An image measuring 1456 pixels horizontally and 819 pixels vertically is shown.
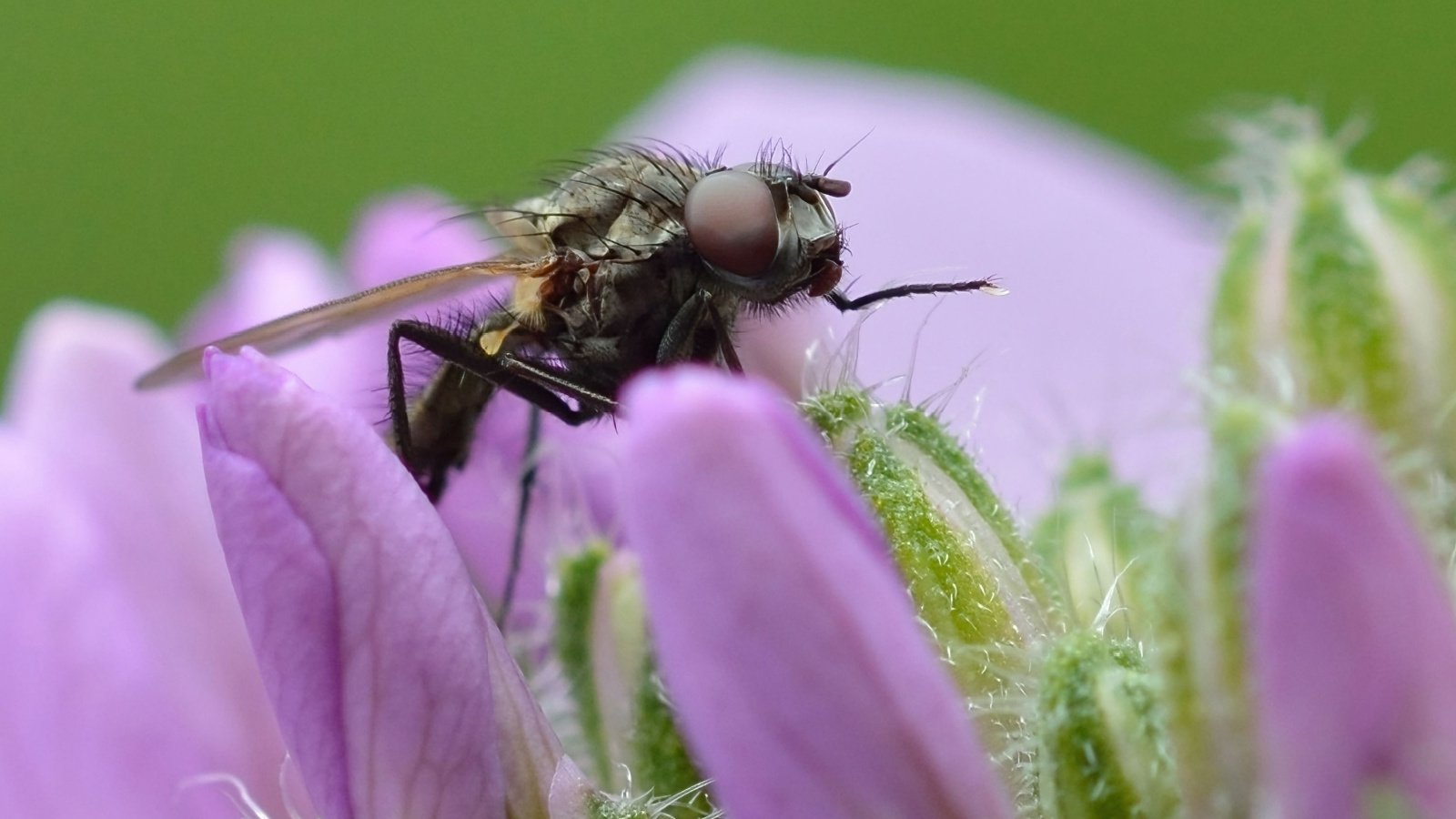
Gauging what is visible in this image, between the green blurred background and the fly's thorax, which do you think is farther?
the green blurred background

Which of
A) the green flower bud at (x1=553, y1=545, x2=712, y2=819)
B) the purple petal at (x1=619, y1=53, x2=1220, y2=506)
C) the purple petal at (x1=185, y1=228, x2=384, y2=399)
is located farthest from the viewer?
the purple petal at (x1=619, y1=53, x2=1220, y2=506)

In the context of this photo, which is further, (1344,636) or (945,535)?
(945,535)

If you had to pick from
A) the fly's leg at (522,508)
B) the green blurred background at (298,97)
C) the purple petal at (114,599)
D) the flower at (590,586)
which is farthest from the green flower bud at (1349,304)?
the green blurred background at (298,97)

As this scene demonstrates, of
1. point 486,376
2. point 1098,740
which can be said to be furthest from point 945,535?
point 486,376

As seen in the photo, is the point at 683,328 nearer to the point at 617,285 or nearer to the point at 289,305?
the point at 617,285

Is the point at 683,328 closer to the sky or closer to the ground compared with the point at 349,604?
closer to the sky

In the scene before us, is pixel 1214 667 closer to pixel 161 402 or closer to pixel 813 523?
pixel 813 523

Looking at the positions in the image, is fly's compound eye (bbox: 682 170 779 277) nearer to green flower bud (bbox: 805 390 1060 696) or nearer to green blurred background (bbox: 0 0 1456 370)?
green flower bud (bbox: 805 390 1060 696)


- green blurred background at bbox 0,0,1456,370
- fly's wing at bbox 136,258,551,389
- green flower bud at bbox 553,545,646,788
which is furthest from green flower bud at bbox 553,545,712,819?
green blurred background at bbox 0,0,1456,370
